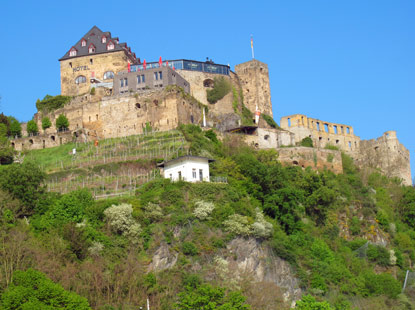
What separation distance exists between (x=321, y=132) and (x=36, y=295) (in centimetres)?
4699

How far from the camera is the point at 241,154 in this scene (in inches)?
2238

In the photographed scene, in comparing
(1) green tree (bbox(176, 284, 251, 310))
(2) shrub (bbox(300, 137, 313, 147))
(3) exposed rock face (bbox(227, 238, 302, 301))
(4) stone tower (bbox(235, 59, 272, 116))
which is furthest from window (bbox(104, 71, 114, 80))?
(1) green tree (bbox(176, 284, 251, 310))

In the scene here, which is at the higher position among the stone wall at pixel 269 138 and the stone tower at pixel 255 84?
the stone tower at pixel 255 84

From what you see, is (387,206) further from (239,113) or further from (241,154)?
(239,113)

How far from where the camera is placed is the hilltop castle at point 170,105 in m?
65.3

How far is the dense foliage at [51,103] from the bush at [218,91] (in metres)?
13.8

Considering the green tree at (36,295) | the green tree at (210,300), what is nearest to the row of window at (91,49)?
the green tree at (210,300)

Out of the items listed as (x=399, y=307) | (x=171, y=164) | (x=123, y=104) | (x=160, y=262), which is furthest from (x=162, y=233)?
(x=123, y=104)

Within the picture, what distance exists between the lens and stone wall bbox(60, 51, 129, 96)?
73.9 m

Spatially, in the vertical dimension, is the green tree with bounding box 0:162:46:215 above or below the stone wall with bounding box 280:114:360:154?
below

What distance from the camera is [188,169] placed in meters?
49.8

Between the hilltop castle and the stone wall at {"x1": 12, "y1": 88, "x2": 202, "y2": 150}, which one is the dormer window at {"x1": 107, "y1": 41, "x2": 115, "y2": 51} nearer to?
the hilltop castle

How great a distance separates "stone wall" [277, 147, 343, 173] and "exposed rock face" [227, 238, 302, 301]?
711 inches

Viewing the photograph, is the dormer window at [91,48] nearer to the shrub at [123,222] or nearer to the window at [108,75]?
the window at [108,75]
